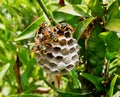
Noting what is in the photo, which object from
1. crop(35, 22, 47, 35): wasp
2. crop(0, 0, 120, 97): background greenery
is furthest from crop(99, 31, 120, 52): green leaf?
crop(35, 22, 47, 35): wasp

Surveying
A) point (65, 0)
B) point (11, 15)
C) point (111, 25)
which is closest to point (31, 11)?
point (11, 15)

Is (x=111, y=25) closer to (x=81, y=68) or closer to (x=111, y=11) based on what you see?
(x=111, y=11)

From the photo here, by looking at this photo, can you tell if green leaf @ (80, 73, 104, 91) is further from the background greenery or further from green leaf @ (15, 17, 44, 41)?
green leaf @ (15, 17, 44, 41)

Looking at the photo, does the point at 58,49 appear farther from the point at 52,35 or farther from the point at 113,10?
the point at 113,10

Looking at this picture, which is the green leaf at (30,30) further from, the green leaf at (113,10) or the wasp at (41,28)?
the green leaf at (113,10)

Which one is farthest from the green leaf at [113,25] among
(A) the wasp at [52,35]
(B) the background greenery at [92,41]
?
(A) the wasp at [52,35]
